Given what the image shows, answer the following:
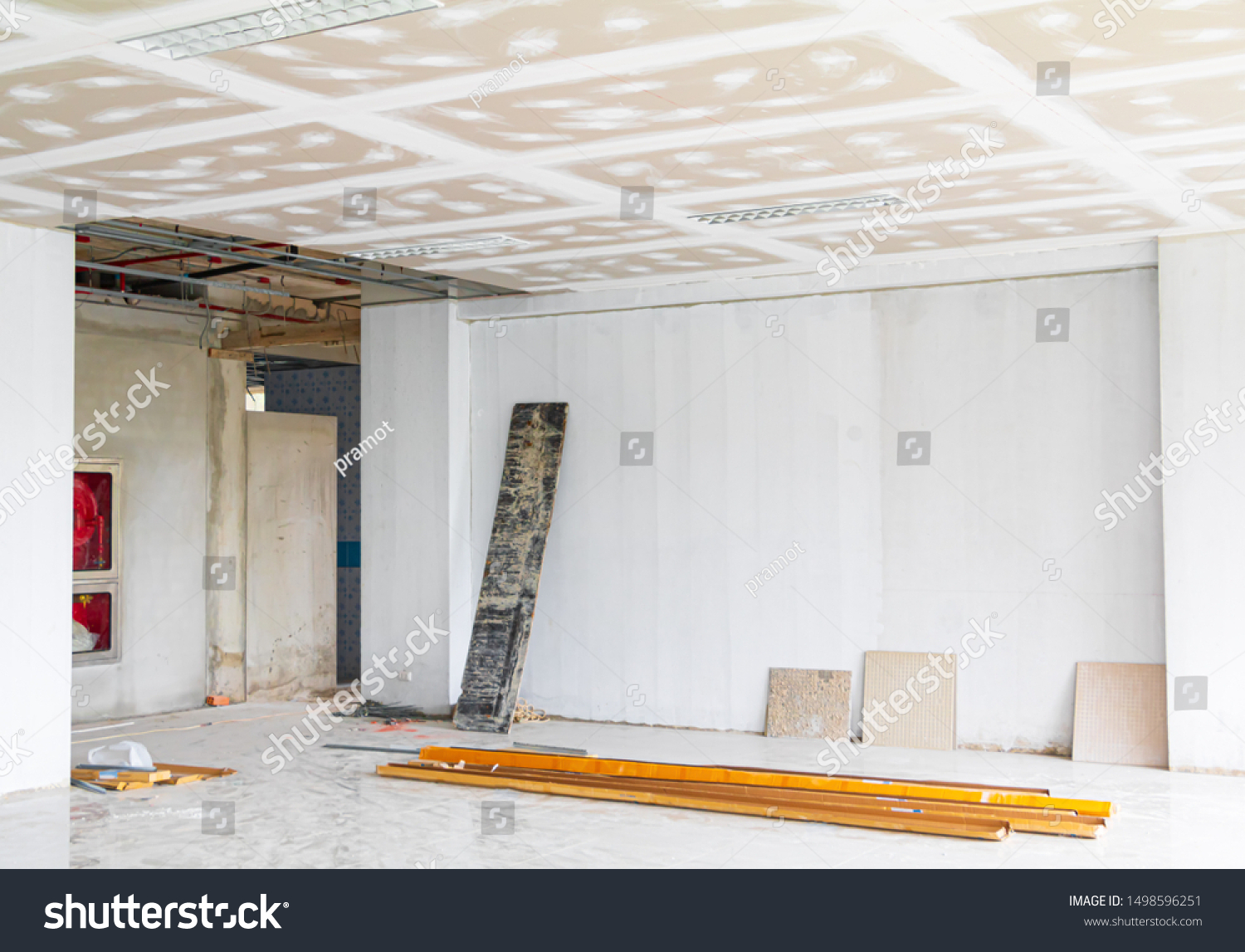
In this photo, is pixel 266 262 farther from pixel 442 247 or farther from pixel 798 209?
pixel 798 209

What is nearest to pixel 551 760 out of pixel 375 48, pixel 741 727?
pixel 741 727

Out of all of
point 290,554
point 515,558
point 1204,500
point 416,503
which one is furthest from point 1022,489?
point 290,554

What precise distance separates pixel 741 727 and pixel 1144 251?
4007 millimetres

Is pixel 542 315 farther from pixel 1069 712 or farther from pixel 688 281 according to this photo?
pixel 1069 712

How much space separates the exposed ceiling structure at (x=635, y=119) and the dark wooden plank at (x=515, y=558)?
229 cm

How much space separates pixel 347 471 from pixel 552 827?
7881mm

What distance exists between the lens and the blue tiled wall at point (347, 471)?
12.6 metres

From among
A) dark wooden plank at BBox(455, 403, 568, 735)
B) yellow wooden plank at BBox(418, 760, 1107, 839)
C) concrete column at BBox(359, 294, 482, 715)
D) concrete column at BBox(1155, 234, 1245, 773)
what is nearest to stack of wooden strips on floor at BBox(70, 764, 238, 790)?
yellow wooden plank at BBox(418, 760, 1107, 839)

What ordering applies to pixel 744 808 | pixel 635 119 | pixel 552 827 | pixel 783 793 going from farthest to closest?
pixel 783 793
pixel 744 808
pixel 552 827
pixel 635 119

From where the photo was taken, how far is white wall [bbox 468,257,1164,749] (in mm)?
7281

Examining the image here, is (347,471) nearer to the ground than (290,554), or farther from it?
farther from it

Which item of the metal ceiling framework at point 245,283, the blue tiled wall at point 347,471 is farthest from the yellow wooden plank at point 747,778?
the blue tiled wall at point 347,471

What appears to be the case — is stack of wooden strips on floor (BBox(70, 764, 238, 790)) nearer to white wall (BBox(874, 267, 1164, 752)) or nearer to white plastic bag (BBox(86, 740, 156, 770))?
white plastic bag (BBox(86, 740, 156, 770))

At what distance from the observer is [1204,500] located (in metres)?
6.82
